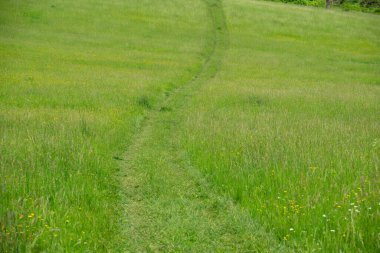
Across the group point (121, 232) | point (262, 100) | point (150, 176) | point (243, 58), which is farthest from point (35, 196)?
point (243, 58)

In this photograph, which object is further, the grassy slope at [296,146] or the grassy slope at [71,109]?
the grassy slope at [71,109]

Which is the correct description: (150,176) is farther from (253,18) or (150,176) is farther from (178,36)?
(253,18)

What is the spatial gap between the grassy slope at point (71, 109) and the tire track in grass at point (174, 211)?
1.24 feet

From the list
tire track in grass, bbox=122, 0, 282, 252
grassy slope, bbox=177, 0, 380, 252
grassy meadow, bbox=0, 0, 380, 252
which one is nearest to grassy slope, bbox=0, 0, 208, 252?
grassy meadow, bbox=0, 0, 380, 252

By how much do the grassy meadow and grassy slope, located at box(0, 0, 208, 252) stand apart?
5 cm

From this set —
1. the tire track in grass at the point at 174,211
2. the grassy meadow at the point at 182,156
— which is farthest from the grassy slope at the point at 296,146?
the tire track in grass at the point at 174,211

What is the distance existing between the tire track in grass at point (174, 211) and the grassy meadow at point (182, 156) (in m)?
0.03

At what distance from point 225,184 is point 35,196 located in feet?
11.4

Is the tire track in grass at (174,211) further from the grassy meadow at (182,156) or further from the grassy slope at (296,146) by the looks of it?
the grassy slope at (296,146)

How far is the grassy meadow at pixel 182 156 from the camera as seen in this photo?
6.85 m

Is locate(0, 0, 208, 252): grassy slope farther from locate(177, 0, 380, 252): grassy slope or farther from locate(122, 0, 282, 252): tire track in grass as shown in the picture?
locate(177, 0, 380, 252): grassy slope

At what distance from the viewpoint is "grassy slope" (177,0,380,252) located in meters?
6.89

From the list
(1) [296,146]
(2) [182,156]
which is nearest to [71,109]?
(2) [182,156]

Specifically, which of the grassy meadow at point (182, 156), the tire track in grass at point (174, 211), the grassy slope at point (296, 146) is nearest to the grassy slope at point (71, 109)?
the grassy meadow at point (182, 156)
